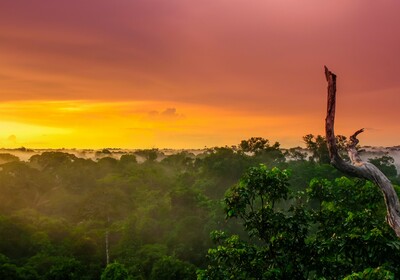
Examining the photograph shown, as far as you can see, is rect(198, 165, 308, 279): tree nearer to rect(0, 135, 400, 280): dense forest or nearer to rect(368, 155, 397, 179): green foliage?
rect(0, 135, 400, 280): dense forest

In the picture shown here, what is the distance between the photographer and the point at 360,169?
409 inches

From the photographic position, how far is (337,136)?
1159 centimetres

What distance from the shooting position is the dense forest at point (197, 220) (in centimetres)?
1176

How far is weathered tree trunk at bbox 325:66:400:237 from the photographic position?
9.97 meters

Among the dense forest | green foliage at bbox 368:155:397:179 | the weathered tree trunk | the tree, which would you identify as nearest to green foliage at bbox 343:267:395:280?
the dense forest

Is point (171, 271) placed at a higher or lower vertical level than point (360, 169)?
lower

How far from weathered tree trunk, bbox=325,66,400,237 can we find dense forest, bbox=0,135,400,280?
680 mm

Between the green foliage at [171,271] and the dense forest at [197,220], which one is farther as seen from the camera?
the green foliage at [171,271]

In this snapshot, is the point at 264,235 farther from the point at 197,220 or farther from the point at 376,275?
the point at 197,220

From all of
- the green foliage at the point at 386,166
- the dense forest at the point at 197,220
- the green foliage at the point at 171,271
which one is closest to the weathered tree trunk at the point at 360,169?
the dense forest at the point at 197,220

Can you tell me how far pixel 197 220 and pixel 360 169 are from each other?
40.4 metres

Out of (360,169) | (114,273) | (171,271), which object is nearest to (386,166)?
(171,271)

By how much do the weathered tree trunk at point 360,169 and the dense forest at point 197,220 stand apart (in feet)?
2.23

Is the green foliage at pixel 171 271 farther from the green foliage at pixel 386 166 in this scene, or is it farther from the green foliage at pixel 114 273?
the green foliage at pixel 386 166
